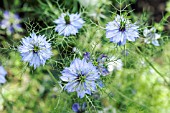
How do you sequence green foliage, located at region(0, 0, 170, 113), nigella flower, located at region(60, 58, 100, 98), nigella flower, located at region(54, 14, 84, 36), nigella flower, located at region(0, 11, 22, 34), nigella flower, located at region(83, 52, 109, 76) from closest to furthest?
nigella flower, located at region(60, 58, 100, 98) → nigella flower, located at region(83, 52, 109, 76) → nigella flower, located at region(54, 14, 84, 36) → green foliage, located at region(0, 0, 170, 113) → nigella flower, located at region(0, 11, 22, 34)

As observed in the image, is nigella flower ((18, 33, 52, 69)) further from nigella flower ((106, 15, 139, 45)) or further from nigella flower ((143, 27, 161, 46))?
nigella flower ((143, 27, 161, 46))

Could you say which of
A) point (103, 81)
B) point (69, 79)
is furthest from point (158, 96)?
point (69, 79)

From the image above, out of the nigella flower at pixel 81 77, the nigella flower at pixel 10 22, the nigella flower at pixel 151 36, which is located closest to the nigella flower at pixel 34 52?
the nigella flower at pixel 81 77

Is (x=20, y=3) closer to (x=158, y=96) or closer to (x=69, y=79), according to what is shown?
(x=158, y=96)

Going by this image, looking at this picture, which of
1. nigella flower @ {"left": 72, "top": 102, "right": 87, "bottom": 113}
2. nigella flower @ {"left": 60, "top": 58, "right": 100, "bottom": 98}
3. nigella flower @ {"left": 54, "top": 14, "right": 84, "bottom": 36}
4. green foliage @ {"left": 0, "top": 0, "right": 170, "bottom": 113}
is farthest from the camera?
green foliage @ {"left": 0, "top": 0, "right": 170, "bottom": 113}

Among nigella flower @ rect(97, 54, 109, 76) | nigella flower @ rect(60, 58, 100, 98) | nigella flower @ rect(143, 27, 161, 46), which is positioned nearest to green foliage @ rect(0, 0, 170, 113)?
nigella flower @ rect(143, 27, 161, 46)

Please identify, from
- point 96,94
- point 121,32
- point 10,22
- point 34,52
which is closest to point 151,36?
point 121,32

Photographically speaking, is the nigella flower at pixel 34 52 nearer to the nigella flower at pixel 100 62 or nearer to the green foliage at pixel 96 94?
the nigella flower at pixel 100 62
